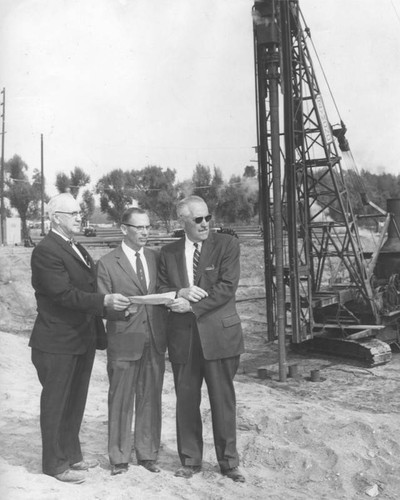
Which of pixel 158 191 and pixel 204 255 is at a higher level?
pixel 158 191

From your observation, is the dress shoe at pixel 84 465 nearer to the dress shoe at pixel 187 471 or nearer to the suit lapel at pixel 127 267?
the dress shoe at pixel 187 471

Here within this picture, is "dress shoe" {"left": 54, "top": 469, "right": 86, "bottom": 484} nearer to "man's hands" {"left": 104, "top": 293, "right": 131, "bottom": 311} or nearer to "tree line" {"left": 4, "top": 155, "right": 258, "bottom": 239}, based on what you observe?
"man's hands" {"left": 104, "top": 293, "right": 131, "bottom": 311}

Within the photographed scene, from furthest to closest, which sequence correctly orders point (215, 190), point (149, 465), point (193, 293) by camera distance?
point (215, 190) → point (149, 465) → point (193, 293)

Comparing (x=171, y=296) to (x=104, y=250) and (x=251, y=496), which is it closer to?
(x=251, y=496)

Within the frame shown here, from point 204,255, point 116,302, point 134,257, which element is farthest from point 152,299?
point 204,255

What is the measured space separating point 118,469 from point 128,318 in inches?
46.6

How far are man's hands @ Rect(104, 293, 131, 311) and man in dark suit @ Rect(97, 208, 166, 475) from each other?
0.14 metres

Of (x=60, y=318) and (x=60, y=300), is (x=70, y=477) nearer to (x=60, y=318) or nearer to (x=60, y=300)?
(x=60, y=318)

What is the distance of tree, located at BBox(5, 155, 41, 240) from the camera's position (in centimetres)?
4666

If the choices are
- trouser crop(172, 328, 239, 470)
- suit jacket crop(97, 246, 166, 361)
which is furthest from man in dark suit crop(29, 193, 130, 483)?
trouser crop(172, 328, 239, 470)

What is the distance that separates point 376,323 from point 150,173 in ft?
130

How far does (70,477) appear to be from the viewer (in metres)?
4.36

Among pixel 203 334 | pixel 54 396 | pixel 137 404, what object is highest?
pixel 203 334

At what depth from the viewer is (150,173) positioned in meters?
50.3
